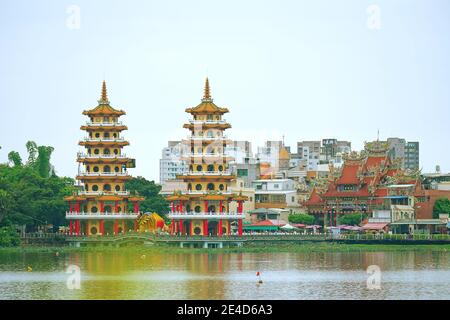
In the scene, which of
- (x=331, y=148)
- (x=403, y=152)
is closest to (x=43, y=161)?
(x=331, y=148)

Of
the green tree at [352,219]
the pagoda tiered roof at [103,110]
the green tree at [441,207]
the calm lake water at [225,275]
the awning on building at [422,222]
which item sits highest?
the pagoda tiered roof at [103,110]

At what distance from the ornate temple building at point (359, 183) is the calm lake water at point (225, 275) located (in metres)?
19.3

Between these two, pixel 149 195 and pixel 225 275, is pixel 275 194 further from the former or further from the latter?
pixel 225 275

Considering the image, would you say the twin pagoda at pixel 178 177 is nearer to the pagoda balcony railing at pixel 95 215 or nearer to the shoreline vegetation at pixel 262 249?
the pagoda balcony railing at pixel 95 215

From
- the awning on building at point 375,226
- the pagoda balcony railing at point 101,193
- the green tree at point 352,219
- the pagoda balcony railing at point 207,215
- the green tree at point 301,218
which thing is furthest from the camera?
the green tree at point 301,218

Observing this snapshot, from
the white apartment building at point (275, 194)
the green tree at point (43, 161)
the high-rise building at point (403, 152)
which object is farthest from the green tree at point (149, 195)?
the high-rise building at point (403, 152)

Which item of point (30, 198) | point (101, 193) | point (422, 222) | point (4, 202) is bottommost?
point (422, 222)

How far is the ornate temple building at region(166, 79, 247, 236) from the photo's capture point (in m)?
111

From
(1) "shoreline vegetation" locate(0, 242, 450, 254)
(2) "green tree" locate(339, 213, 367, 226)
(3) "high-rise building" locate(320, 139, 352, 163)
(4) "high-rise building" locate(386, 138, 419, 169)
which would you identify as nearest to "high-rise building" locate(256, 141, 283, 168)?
(3) "high-rise building" locate(320, 139, 352, 163)

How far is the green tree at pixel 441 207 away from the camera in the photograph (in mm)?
117688

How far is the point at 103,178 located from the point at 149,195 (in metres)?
17.4

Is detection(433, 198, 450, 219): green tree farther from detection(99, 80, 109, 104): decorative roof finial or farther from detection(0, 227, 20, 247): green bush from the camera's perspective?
detection(0, 227, 20, 247): green bush

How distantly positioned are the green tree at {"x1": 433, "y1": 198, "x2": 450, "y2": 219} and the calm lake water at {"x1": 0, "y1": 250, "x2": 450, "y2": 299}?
50.3ft

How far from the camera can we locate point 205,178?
4407 inches
